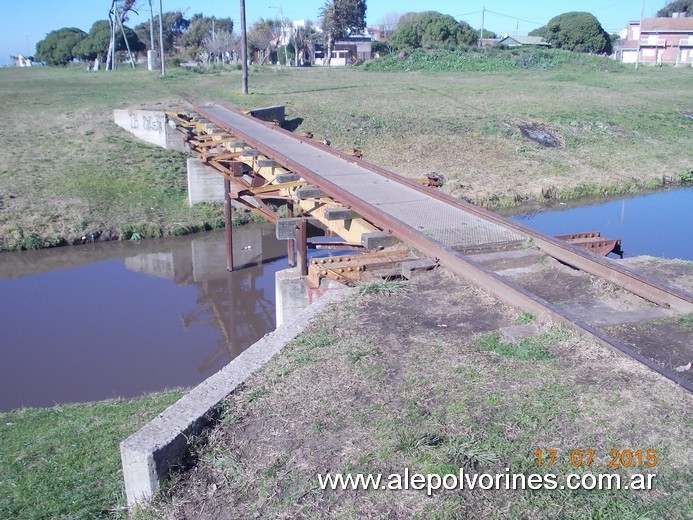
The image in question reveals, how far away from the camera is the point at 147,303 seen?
12.6 m

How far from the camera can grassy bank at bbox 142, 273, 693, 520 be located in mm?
2930

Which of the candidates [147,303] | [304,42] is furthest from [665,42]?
[147,303]

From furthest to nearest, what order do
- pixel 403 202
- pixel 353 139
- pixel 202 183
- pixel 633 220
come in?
pixel 353 139, pixel 202 183, pixel 633 220, pixel 403 202

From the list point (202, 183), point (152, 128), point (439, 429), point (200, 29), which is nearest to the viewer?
point (439, 429)

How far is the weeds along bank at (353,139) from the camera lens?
58.6 ft

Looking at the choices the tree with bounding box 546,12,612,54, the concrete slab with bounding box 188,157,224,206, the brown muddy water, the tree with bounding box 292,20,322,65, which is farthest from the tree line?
the brown muddy water

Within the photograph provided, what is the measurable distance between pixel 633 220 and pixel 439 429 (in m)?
16.4

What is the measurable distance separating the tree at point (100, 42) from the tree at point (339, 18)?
61.5 ft

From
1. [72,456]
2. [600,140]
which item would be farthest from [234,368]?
[600,140]

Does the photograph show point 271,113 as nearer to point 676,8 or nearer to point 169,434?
point 169,434

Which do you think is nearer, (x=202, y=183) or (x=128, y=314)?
(x=128, y=314)

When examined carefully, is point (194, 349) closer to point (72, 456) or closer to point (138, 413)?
point (138, 413)

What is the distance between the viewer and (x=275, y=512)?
3.02 m

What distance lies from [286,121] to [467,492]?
23337mm
